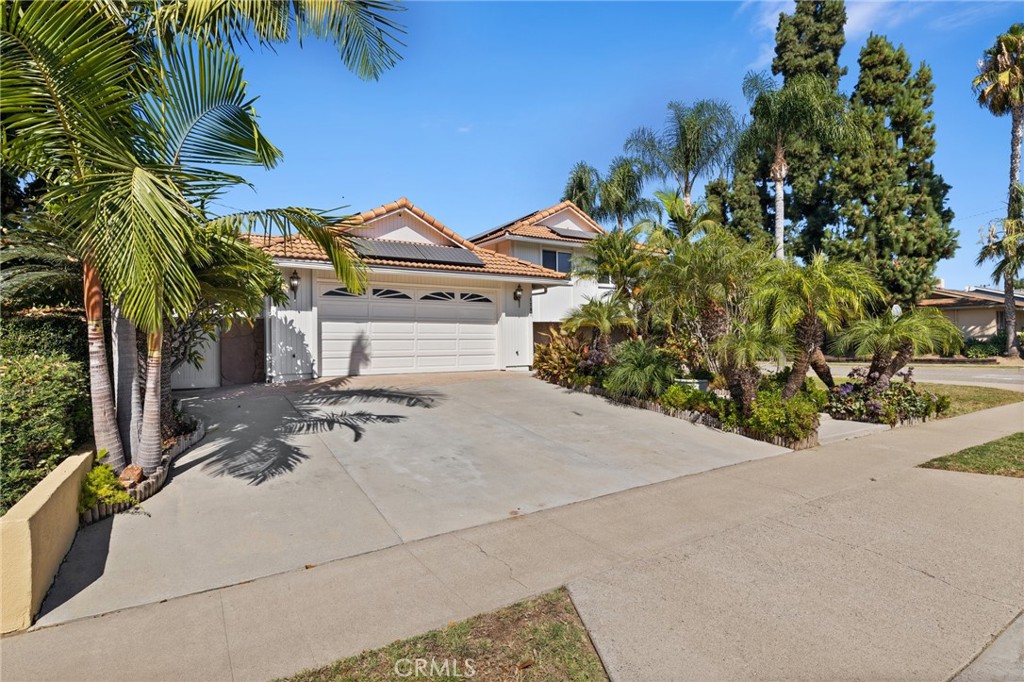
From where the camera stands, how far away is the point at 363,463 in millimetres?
6738

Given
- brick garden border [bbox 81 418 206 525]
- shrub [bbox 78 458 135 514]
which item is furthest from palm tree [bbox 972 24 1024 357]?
shrub [bbox 78 458 135 514]

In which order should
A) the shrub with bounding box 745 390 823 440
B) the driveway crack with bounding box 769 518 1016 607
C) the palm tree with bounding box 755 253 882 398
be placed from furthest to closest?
1. the palm tree with bounding box 755 253 882 398
2. the shrub with bounding box 745 390 823 440
3. the driveway crack with bounding box 769 518 1016 607

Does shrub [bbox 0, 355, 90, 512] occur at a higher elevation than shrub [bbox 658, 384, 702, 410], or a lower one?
higher

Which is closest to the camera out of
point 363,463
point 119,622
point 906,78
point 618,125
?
point 119,622

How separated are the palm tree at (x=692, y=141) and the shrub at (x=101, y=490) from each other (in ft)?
70.3

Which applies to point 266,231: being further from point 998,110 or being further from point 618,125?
point 998,110

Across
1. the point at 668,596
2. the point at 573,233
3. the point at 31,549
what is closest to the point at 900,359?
the point at 668,596

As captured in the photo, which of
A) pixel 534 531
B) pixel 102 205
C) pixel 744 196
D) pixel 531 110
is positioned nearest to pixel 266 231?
pixel 102 205

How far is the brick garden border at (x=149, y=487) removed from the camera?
16.0 feet

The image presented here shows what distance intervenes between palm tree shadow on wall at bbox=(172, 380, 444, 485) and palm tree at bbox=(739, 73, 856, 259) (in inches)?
631

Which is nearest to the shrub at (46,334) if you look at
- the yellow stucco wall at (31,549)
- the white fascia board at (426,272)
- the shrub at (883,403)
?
the yellow stucco wall at (31,549)

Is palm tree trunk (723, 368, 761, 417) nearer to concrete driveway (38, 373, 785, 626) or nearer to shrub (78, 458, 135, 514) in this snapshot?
concrete driveway (38, 373, 785, 626)

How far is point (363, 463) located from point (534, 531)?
2.80m

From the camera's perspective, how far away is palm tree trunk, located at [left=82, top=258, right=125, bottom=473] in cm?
529
